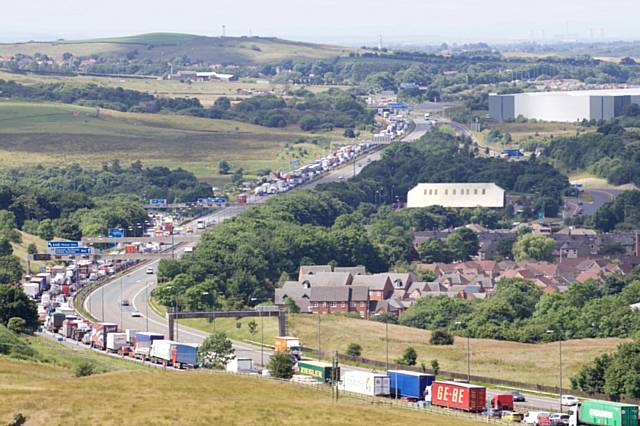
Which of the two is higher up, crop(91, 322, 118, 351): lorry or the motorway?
crop(91, 322, 118, 351): lorry

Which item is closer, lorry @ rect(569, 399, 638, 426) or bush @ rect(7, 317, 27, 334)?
lorry @ rect(569, 399, 638, 426)

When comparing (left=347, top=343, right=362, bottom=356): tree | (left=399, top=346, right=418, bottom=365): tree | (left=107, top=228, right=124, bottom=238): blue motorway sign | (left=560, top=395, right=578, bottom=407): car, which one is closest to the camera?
(left=560, top=395, right=578, bottom=407): car

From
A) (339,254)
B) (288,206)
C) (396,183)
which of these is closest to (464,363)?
(339,254)

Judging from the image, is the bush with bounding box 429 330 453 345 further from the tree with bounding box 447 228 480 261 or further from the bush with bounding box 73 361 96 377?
the tree with bounding box 447 228 480 261

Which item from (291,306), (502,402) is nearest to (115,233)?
(291,306)

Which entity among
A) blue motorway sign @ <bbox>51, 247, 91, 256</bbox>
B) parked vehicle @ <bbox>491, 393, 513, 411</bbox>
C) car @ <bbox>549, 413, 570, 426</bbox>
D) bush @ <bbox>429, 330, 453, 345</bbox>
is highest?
car @ <bbox>549, 413, 570, 426</bbox>

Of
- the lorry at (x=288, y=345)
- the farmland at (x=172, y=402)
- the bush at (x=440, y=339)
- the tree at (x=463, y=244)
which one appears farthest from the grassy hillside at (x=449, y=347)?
the tree at (x=463, y=244)

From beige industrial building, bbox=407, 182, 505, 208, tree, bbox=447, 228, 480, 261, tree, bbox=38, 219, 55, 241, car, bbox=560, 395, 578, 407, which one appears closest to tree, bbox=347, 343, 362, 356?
car, bbox=560, 395, 578, 407

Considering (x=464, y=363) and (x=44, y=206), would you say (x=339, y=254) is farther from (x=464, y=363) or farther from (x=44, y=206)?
(x=464, y=363)
